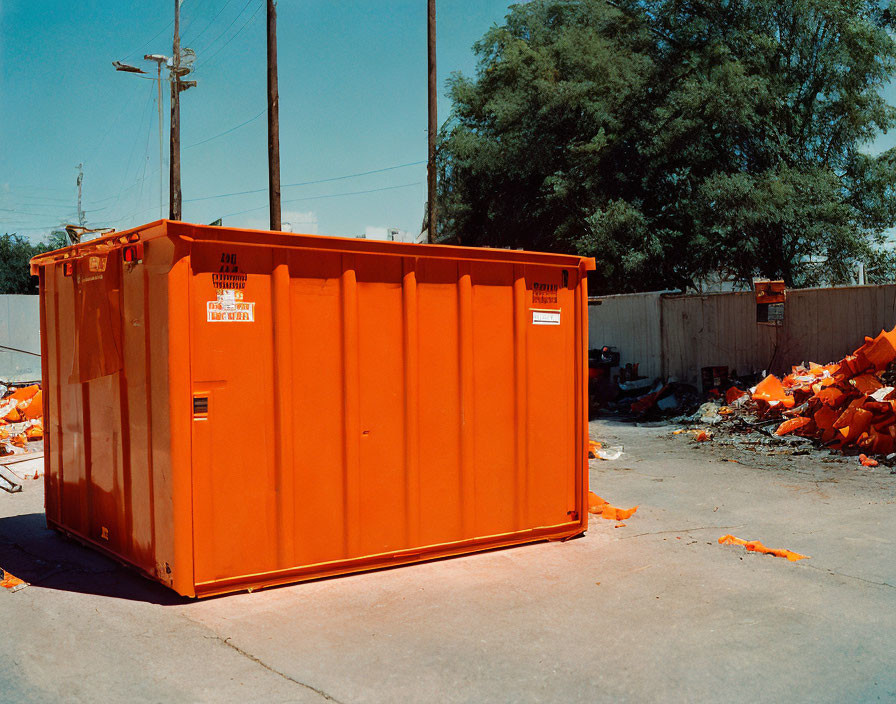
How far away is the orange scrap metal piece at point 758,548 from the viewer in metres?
Answer: 5.89

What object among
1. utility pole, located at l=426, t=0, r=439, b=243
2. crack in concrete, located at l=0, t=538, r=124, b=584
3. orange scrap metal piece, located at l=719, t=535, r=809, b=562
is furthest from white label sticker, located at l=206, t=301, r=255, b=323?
utility pole, located at l=426, t=0, r=439, b=243

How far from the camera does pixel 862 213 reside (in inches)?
801

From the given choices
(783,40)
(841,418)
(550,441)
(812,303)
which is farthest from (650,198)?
(550,441)

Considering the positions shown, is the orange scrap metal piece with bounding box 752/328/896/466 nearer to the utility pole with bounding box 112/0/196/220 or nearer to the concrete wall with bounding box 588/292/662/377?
the concrete wall with bounding box 588/292/662/377

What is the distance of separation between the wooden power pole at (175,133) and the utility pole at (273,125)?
4970mm

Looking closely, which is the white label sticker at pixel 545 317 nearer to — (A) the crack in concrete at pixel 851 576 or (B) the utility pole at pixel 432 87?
(A) the crack in concrete at pixel 851 576

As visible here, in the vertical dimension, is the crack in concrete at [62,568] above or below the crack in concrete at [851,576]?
above

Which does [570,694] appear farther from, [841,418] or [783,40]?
[783,40]

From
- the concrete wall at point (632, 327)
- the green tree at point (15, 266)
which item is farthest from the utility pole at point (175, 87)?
the green tree at point (15, 266)

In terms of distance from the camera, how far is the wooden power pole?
22297 mm

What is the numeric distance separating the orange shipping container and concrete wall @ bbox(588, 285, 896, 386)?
9224mm

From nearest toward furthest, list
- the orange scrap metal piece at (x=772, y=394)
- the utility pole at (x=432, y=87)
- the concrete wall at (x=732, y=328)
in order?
1. the orange scrap metal piece at (x=772, y=394)
2. the concrete wall at (x=732, y=328)
3. the utility pole at (x=432, y=87)

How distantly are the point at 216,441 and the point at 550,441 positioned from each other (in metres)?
2.60

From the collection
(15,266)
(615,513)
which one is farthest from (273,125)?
(15,266)
